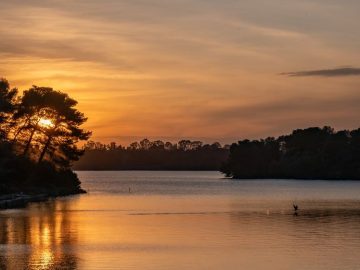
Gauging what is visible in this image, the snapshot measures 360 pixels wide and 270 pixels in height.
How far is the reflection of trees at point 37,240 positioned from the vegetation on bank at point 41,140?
3163 cm

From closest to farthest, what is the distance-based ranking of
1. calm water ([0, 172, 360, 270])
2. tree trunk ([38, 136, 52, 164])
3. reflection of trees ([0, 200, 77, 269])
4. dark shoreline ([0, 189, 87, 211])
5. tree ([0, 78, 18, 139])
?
reflection of trees ([0, 200, 77, 269]), calm water ([0, 172, 360, 270]), dark shoreline ([0, 189, 87, 211]), tree ([0, 78, 18, 139]), tree trunk ([38, 136, 52, 164])

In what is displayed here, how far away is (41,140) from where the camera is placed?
138 metres

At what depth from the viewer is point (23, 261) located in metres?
45.2

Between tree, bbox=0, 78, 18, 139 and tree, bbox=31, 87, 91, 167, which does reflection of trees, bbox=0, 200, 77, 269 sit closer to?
tree, bbox=0, 78, 18, 139

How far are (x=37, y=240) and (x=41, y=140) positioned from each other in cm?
8204

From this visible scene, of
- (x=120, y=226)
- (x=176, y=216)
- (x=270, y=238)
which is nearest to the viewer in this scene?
(x=270, y=238)

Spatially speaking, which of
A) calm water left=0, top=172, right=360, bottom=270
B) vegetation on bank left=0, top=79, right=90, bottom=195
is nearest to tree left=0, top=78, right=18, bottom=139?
vegetation on bank left=0, top=79, right=90, bottom=195

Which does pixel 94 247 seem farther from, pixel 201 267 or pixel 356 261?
pixel 356 261

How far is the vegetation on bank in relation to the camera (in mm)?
120688

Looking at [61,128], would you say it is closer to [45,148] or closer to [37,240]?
[45,148]

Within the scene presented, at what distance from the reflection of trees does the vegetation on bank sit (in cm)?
3163

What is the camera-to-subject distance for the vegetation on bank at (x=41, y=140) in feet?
396

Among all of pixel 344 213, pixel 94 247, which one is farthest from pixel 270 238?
pixel 344 213

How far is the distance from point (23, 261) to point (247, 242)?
17827 mm
